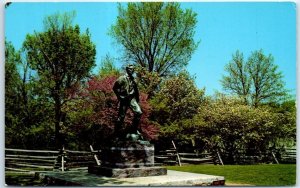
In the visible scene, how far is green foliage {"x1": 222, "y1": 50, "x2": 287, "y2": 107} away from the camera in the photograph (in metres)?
15.8

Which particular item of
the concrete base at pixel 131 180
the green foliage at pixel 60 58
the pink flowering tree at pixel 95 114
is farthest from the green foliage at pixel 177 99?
the concrete base at pixel 131 180

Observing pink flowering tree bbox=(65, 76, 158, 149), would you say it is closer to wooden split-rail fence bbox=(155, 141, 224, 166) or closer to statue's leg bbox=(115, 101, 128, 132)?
wooden split-rail fence bbox=(155, 141, 224, 166)

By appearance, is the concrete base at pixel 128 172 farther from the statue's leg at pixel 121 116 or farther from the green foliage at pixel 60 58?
the green foliage at pixel 60 58

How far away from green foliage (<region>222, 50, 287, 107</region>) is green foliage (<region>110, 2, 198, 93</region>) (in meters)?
1.95

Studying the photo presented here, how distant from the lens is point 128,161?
905cm

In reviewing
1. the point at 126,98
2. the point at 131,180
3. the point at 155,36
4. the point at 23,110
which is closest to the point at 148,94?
the point at 155,36

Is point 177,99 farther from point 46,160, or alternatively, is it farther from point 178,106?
point 46,160

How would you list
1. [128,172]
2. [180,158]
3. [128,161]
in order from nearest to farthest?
[128,172], [128,161], [180,158]

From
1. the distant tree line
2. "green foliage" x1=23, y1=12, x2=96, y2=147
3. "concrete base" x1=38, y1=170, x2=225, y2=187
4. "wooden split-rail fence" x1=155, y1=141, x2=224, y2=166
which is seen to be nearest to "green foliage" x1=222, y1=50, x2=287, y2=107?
the distant tree line

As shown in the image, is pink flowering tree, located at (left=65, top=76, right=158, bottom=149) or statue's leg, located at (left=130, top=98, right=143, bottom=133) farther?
pink flowering tree, located at (left=65, top=76, right=158, bottom=149)

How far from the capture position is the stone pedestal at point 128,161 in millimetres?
8859

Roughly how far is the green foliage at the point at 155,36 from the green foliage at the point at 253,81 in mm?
1952

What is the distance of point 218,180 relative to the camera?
8906mm

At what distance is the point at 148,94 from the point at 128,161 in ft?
29.0
